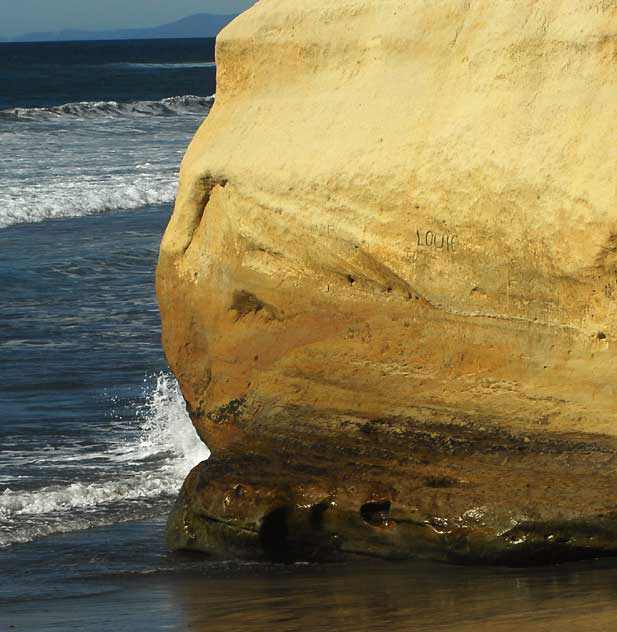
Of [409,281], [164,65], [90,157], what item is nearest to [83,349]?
[409,281]

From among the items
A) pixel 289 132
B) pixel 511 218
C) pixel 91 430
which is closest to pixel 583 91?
pixel 511 218

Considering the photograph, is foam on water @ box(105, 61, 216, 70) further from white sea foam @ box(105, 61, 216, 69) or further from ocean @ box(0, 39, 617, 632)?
ocean @ box(0, 39, 617, 632)

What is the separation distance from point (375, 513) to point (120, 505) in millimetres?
1915

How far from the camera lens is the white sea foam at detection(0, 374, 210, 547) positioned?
713cm

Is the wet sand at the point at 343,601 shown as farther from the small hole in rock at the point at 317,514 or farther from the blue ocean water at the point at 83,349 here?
the blue ocean water at the point at 83,349

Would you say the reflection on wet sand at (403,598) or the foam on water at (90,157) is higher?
the foam on water at (90,157)

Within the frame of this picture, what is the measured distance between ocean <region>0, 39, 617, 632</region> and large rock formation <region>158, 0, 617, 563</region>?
0.27 m

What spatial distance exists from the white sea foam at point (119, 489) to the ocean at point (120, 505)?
12 mm

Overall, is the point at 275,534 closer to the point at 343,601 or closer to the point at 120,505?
the point at 343,601

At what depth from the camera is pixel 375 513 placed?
5.96 m

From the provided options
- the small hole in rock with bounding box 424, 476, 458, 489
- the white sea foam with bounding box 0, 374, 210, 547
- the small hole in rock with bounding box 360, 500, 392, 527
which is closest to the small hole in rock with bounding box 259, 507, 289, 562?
the small hole in rock with bounding box 360, 500, 392, 527

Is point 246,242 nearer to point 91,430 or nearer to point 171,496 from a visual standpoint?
point 171,496

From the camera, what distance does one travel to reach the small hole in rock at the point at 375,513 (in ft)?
19.5

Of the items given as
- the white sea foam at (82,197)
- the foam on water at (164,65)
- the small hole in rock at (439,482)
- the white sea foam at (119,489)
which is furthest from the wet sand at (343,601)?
the foam on water at (164,65)
